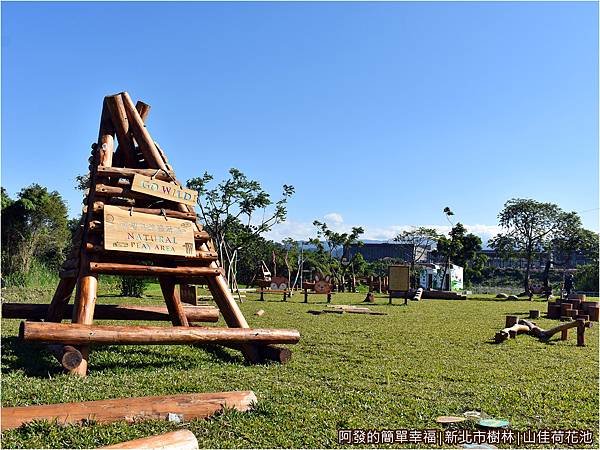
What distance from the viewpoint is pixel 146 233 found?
24.8ft

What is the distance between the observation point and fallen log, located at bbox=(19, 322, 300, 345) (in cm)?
610

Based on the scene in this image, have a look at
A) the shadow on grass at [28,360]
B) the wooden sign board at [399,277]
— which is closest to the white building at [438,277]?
the wooden sign board at [399,277]

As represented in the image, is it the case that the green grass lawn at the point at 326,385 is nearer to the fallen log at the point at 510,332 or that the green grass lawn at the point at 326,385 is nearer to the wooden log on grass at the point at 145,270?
the fallen log at the point at 510,332

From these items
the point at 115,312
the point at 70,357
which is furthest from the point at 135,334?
the point at 115,312

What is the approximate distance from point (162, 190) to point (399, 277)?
18437mm

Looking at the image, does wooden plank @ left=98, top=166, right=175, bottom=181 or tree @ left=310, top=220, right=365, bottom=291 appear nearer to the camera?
wooden plank @ left=98, top=166, right=175, bottom=181

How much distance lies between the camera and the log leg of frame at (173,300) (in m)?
8.74

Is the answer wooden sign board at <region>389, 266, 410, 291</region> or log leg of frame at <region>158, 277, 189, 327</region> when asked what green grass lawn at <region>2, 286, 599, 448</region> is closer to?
log leg of frame at <region>158, 277, 189, 327</region>

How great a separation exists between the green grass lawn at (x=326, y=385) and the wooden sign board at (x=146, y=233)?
140cm

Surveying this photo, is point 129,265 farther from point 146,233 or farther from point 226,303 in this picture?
point 226,303

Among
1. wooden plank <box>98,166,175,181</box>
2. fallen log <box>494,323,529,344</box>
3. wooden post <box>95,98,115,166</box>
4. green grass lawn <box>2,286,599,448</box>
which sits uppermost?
wooden post <box>95,98,115,166</box>

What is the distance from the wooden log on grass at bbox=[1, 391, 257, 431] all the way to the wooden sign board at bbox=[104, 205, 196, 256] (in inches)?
112

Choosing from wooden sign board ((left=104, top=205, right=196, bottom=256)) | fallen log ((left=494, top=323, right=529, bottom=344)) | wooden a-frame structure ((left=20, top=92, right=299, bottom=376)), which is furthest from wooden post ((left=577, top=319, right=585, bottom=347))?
wooden sign board ((left=104, top=205, right=196, bottom=256))

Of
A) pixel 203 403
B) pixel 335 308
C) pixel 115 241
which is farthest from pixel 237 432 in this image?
pixel 335 308
